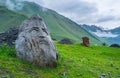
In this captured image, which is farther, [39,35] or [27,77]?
[39,35]

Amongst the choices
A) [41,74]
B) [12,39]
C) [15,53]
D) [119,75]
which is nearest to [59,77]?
[41,74]

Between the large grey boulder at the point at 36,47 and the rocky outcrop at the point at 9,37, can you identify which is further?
the rocky outcrop at the point at 9,37

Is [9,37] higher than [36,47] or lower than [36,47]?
higher

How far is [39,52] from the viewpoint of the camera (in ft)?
91.1

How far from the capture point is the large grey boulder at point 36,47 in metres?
27.6

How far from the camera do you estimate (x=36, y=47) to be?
28172 mm

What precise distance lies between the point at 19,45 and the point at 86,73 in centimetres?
709

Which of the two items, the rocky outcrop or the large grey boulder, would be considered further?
the rocky outcrop

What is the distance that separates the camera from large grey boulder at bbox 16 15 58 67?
2759cm

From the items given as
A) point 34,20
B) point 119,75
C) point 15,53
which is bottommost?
point 119,75

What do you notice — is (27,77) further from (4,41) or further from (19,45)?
(4,41)

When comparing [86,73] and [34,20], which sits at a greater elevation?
[34,20]

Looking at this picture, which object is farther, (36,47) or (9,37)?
(9,37)

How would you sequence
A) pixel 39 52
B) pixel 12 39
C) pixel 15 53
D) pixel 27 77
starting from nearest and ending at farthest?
pixel 27 77 → pixel 39 52 → pixel 15 53 → pixel 12 39
